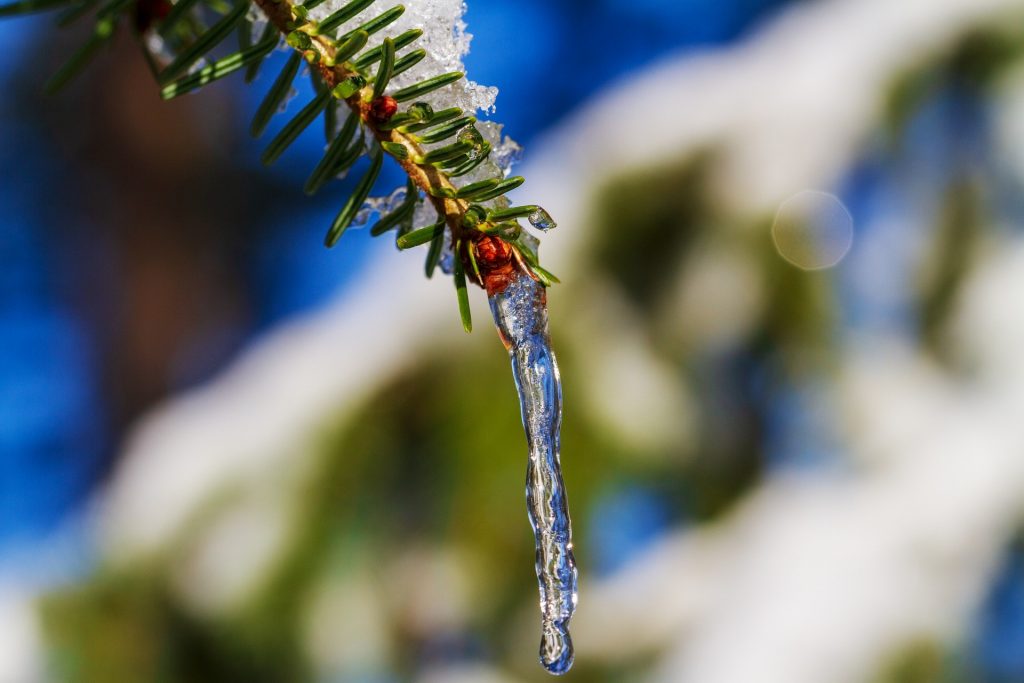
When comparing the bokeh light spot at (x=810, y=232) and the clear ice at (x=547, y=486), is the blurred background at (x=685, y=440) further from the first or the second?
the clear ice at (x=547, y=486)

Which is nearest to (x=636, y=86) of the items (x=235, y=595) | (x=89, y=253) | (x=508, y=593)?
(x=508, y=593)

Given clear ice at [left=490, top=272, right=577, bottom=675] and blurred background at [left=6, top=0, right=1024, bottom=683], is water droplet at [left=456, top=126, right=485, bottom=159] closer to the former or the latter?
clear ice at [left=490, top=272, right=577, bottom=675]

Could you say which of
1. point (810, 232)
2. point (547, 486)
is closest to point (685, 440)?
point (810, 232)

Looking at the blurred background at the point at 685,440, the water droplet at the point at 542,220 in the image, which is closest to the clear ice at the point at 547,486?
the water droplet at the point at 542,220

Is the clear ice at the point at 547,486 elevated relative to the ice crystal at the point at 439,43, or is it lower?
lower

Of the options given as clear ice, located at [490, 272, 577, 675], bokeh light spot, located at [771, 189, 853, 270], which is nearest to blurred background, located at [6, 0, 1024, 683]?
bokeh light spot, located at [771, 189, 853, 270]

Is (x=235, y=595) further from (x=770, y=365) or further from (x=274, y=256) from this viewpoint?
(x=274, y=256)
